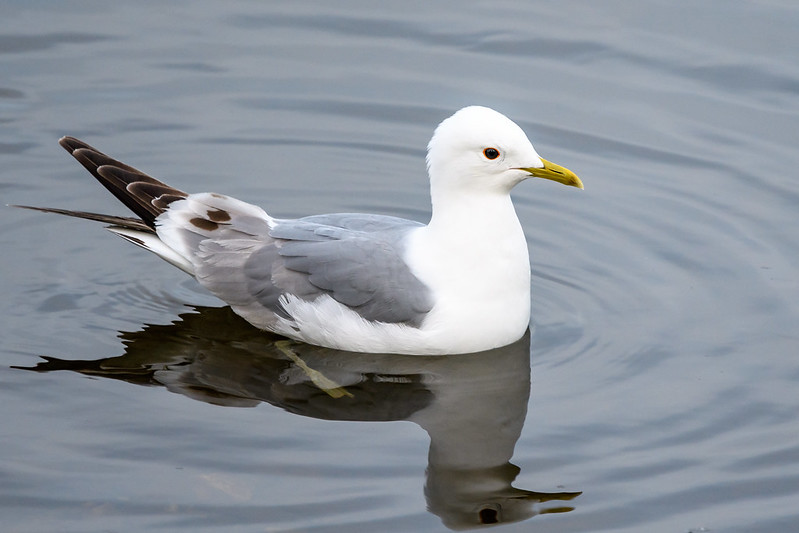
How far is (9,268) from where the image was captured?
8398mm

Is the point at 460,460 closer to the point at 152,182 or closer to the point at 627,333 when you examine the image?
the point at 627,333

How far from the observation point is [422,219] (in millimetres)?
9344

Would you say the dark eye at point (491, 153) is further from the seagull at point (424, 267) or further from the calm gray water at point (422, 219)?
the calm gray water at point (422, 219)

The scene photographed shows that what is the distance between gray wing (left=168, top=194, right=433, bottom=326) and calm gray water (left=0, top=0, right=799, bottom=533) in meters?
0.35

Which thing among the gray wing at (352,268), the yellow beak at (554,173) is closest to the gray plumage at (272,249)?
the gray wing at (352,268)

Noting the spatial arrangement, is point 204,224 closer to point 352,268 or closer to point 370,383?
point 352,268

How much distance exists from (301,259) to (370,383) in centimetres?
89

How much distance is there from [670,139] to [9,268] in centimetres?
531

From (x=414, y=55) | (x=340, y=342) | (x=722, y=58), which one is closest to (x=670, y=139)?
(x=722, y=58)

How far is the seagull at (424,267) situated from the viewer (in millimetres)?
7336

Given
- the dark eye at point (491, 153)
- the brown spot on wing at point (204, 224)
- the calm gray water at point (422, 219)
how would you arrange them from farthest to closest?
the brown spot on wing at point (204, 224) < the dark eye at point (491, 153) < the calm gray water at point (422, 219)

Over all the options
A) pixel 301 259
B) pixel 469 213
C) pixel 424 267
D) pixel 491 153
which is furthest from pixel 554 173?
pixel 301 259

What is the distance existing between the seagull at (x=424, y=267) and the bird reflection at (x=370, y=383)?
0.45ft

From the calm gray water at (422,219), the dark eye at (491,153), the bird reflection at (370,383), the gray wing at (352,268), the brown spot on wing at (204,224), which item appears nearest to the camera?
the calm gray water at (422,219)
